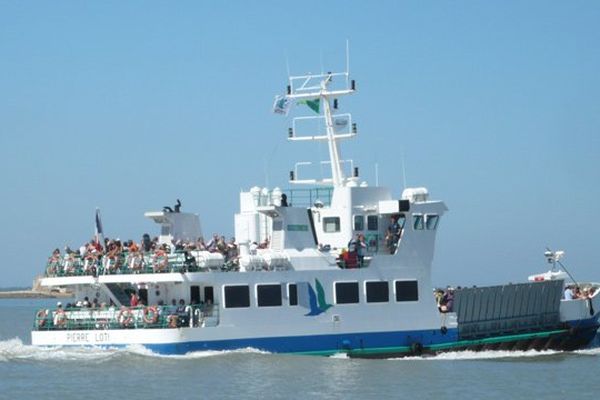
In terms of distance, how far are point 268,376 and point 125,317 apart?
415 cm

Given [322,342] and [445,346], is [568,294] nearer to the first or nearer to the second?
[445,346]

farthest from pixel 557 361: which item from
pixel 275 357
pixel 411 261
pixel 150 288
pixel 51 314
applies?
pixel 51 314

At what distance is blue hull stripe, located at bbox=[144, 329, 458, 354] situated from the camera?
32.5 m

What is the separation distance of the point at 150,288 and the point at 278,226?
358cm

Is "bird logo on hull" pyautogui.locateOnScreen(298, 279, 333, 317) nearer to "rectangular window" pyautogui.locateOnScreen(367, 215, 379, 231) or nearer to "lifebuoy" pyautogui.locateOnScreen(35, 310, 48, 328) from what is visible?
"rectangular window" pyautogui.locateOnScreen(367, 215, 379, 231)

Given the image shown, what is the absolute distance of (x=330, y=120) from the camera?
36.6 m

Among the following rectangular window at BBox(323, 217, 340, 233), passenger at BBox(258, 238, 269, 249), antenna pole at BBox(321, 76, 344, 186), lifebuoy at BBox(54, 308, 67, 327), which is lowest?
lifebuoy at BBox(54, 308, 67, 327)

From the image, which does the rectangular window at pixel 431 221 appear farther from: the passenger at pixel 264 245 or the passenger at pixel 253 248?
the passenger at pixel 253 248

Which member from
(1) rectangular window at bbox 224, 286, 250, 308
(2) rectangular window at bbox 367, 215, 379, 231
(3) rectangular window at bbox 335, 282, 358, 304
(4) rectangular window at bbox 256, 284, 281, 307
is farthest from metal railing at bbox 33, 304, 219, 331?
(2) rectangular window at bbox 367, 215, 379, 231

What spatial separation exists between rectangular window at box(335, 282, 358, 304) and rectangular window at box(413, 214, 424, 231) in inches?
102

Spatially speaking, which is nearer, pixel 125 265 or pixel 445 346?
pixel 125 265

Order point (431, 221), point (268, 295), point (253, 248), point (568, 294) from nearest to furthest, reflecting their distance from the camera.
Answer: point (268, 295)
point (253, 248)
point (431, 221)
point (568, 294)

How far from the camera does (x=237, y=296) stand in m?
33.2

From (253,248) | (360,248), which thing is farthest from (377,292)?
(253,248)
